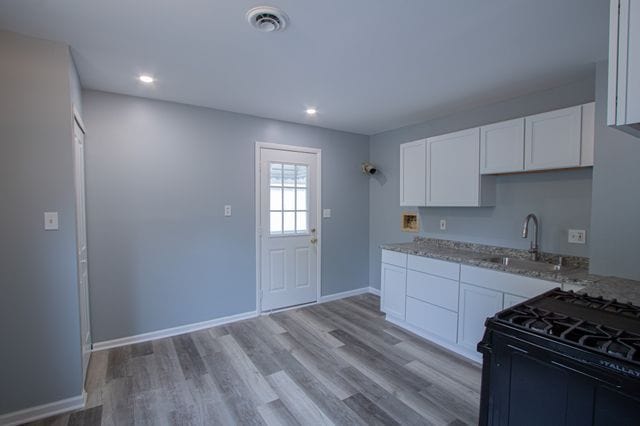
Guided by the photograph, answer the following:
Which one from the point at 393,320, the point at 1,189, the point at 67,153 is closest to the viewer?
the point at 1,189

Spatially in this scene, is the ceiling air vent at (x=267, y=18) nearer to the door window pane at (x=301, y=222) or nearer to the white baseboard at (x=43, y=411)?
the door window pane at (x=301, y=222)

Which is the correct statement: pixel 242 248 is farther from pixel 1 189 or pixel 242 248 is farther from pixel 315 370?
pixel 1 189

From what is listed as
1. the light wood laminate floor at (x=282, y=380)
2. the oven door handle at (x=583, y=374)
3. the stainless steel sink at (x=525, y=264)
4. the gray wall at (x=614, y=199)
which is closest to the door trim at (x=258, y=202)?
the light wood laminate floor at (x=282, y=380)

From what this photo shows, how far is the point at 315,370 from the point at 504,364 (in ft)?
5.71

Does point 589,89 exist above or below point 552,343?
above

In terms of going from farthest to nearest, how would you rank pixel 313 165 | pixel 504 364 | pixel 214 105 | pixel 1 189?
1. pixel 313 165
2. pixel 214 105
3. pixel 1 189
4. pixel 504 364

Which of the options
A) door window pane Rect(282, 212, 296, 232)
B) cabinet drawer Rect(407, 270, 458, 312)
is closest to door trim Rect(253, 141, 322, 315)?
door window pane Rect(282, 212, 296, 232)

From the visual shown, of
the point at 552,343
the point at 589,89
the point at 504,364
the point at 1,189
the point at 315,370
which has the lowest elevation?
the point at 315,370

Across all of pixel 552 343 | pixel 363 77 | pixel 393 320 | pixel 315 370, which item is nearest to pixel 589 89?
pixel 363 77

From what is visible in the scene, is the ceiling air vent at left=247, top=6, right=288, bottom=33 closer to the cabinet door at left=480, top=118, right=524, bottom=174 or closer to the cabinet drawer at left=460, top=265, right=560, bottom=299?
the cabinet door at left=480, top=118, right=524, bottom=174

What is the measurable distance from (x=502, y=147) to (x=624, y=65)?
6.26 feet

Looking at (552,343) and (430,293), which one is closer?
(552,343)

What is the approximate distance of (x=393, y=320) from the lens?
347 cm

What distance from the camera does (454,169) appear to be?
122 inches
